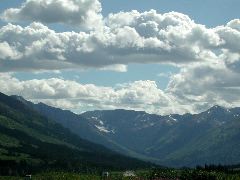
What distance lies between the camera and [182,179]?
176750 mm

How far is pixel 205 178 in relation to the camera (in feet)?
580

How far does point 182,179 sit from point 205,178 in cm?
808
